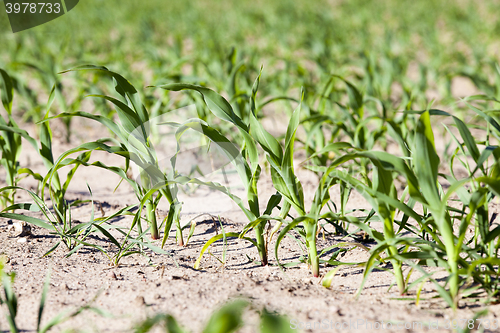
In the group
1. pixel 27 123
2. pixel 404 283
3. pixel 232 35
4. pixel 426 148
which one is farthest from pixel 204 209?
pixel 232 35

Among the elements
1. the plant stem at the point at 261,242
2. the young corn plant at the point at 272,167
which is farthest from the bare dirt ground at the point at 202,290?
the young corn plant at the point at 272,167

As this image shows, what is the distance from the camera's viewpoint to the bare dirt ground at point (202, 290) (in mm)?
1183

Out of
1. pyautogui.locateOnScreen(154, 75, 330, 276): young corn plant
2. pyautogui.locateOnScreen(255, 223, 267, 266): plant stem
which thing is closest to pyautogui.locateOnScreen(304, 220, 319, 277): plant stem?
pyautogui.locateOnScreen(154, 75, 330, 276): young corn plant

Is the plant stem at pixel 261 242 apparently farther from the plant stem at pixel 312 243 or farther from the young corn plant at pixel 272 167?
the plant stem at pixel 312 243

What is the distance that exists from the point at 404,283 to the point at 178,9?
9.87 m

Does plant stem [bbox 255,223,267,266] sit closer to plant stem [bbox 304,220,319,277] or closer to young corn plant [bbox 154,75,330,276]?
young corn plant [bbox 154,75,330,276]

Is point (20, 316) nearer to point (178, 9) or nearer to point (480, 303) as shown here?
point (480, 303)

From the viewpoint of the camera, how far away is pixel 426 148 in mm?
1184

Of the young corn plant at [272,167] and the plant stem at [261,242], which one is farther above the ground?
the young corn plant at [272,167]

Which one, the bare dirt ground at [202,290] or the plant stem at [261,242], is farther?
the plant stem at [261,242]

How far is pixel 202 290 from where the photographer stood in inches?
53.6

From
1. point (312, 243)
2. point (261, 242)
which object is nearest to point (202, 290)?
point (261, 242)

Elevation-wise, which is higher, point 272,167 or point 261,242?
point 272,167

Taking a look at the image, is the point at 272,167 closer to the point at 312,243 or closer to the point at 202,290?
the point at 312,243
